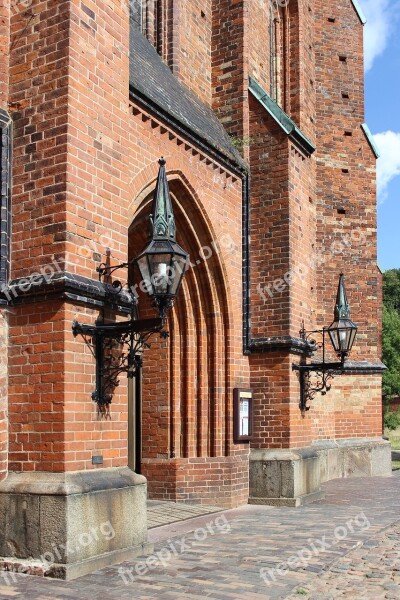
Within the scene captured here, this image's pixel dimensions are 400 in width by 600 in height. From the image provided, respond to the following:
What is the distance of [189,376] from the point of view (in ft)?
35.7

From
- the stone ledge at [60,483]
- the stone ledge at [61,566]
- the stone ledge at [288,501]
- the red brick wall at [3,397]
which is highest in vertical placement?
the red brick wall at [3,397]

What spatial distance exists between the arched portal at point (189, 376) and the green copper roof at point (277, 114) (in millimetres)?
2339

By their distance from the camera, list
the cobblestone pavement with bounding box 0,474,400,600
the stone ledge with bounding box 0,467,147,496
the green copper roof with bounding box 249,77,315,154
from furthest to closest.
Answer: the green copper roof with bounding box 249,77,315,154 → the stone ledge with bounding box 0,467,147,496 → the cobblestone pavement with bounding box 0,474,400,600

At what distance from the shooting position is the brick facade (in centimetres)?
651

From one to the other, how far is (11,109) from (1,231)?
45.3 inches

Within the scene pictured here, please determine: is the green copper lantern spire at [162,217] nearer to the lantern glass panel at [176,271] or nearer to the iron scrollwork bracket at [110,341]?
the lantern glass panel at [176,271]

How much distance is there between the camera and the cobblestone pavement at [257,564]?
5641 mm

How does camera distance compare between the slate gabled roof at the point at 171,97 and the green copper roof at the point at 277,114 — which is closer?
the slate gabled roof at the point at 171,97

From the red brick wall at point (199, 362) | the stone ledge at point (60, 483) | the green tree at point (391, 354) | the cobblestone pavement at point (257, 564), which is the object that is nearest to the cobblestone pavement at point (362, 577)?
the cobblestone pavement at point (257, 564)

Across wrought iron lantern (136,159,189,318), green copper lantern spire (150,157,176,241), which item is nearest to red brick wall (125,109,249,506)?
green copper lantern spire (150,157,176,241)

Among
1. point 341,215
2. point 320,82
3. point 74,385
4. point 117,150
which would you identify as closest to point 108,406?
point 74,385

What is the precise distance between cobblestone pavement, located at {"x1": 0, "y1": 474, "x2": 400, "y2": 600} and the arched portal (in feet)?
3.89

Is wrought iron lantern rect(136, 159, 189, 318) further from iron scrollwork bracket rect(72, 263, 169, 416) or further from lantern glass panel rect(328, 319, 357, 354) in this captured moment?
lantern glass panel rect(328, 319, 357, 354)

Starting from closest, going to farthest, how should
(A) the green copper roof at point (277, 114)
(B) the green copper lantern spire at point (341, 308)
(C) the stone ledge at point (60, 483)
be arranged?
(C) the stone ledge at point (60, 483), (A) the green copper roof at point (277, 114), (B) the green copper lantern spire at point (341, 308)
